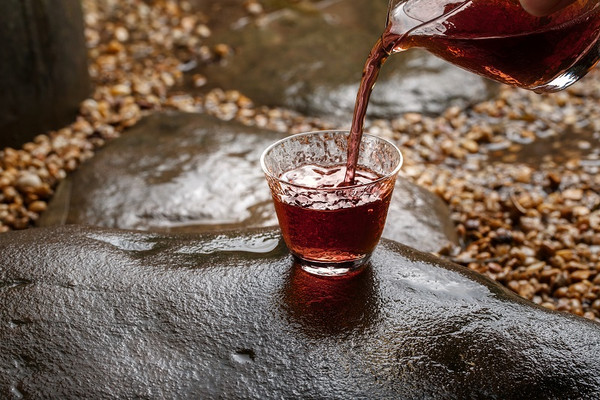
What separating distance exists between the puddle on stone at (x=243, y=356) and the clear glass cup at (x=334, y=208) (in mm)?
283

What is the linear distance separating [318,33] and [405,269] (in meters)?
3.39

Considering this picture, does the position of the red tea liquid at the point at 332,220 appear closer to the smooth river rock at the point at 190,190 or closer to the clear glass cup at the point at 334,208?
the clear glass cup at the point at 334,208

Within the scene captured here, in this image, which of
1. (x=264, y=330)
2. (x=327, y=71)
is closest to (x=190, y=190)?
(x=264, y=330)

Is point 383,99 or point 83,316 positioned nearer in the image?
point 83,316

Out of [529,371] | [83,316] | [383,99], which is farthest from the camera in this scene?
[383,99]

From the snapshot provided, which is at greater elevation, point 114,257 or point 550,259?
point 114,257

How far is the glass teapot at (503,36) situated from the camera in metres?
1.39

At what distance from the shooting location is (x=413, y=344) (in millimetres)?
1361

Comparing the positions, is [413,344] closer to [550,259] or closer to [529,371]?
[529,371]

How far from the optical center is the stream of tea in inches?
54.7

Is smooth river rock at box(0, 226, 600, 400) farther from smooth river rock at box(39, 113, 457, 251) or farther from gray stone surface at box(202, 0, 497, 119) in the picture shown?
gray stone surface at box(202, 0, 497, 119)

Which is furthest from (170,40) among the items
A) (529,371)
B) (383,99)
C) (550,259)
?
(529,371)

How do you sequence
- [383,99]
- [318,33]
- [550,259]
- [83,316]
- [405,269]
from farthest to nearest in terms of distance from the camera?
[318,33]
[383,99]
[550,259]
[405,269]
[83,316]

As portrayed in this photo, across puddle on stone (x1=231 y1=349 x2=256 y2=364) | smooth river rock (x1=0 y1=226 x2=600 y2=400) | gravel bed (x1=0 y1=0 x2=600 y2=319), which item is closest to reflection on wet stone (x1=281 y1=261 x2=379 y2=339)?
smooth river rock (x1=0 y1=226 x2=600 y2=400)
